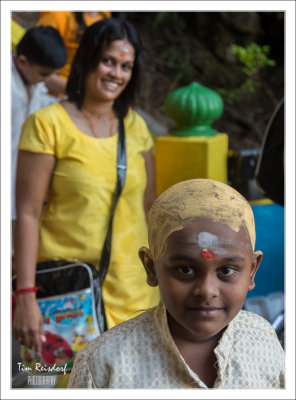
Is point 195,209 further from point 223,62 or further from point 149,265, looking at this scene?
point 223,62

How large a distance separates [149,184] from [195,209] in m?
1.02

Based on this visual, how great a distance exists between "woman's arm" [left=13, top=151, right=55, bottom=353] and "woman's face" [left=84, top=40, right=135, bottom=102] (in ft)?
1.03

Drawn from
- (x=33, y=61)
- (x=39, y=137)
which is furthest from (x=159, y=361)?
(x=33, y=61)

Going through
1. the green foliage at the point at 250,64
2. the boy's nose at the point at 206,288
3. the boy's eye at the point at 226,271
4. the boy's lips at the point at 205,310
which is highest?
the green foliage at the point at 250,64

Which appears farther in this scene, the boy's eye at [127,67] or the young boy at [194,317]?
the boy's eye at [127,67]

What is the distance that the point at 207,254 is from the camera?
1.00 meters

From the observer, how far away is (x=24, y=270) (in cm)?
185

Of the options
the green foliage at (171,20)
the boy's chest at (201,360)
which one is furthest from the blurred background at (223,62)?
the boy's chest at (201,360)

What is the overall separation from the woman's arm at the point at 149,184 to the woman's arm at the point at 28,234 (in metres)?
0.36

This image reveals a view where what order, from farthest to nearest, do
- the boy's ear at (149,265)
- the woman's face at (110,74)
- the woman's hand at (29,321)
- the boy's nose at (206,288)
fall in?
the woman's face at (110,74), the woman's hand at (29,321), the boy's ear at (149,265), the boy's nose at (206,288)

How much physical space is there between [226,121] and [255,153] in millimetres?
2623

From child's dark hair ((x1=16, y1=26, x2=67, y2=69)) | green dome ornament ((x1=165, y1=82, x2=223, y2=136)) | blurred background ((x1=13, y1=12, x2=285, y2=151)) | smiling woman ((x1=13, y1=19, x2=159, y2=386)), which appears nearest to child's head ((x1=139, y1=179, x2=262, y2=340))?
smiling woman ((x1=13, y1=19, x2=159, y2=386))

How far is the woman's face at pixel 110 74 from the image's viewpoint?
78.6 inches

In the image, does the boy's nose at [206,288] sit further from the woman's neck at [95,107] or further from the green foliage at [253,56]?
the green foliage at [253,56]
